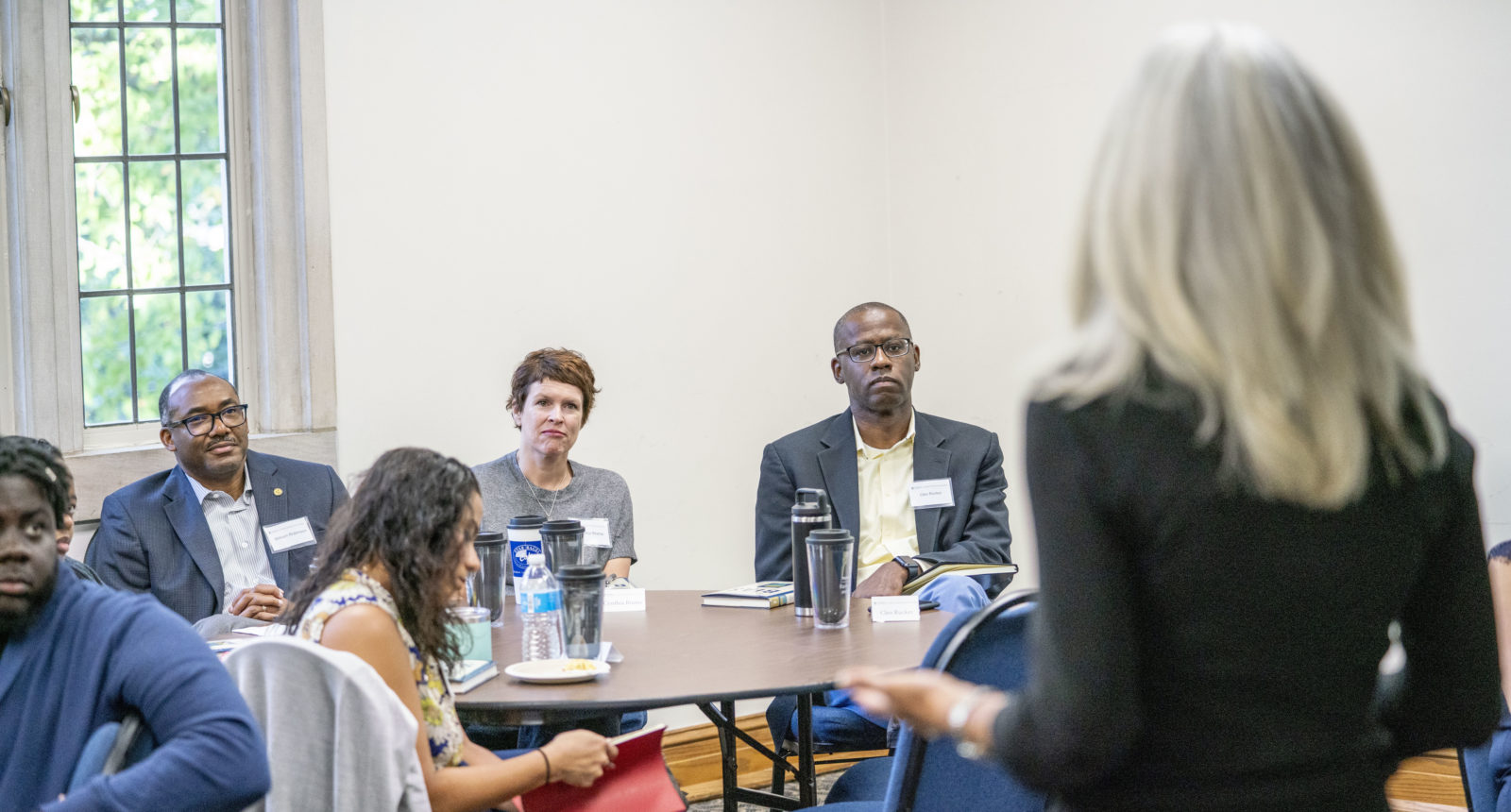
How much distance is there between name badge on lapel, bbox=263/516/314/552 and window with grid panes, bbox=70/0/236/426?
66 centimetres

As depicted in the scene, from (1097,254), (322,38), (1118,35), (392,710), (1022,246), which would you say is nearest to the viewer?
(1097,254)

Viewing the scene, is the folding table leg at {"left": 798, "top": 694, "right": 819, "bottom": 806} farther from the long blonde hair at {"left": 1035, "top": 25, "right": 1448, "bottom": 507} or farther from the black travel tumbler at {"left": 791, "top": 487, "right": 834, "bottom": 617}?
the long blonde hair at {"left": 1035, "top": 25, "right": 1448, "bottom": 507}

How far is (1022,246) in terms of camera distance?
4613 millimetres

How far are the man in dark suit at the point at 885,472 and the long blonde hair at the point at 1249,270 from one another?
8.52ft

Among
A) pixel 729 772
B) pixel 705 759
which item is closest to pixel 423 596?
pixel 729 772

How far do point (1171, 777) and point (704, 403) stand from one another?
3634 mm

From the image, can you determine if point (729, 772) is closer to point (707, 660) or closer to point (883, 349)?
point (707, 660)

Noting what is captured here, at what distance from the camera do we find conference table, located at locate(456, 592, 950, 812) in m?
2.18

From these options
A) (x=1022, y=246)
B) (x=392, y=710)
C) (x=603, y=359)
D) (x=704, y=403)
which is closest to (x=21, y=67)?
(x=603, y=359)

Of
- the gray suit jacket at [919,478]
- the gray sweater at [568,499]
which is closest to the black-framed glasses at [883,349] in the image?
the gray suit jacket at [919,478]

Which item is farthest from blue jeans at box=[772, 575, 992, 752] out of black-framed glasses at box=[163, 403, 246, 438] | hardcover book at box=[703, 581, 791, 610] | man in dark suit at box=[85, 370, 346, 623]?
black-framed glasses at box=[163, 403, 246, 438]

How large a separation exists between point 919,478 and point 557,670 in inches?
67.9

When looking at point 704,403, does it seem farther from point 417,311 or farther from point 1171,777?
point 1171,777

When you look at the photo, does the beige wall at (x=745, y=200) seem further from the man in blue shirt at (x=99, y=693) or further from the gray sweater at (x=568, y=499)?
the man in blue shirt at (x=99, y=693)
